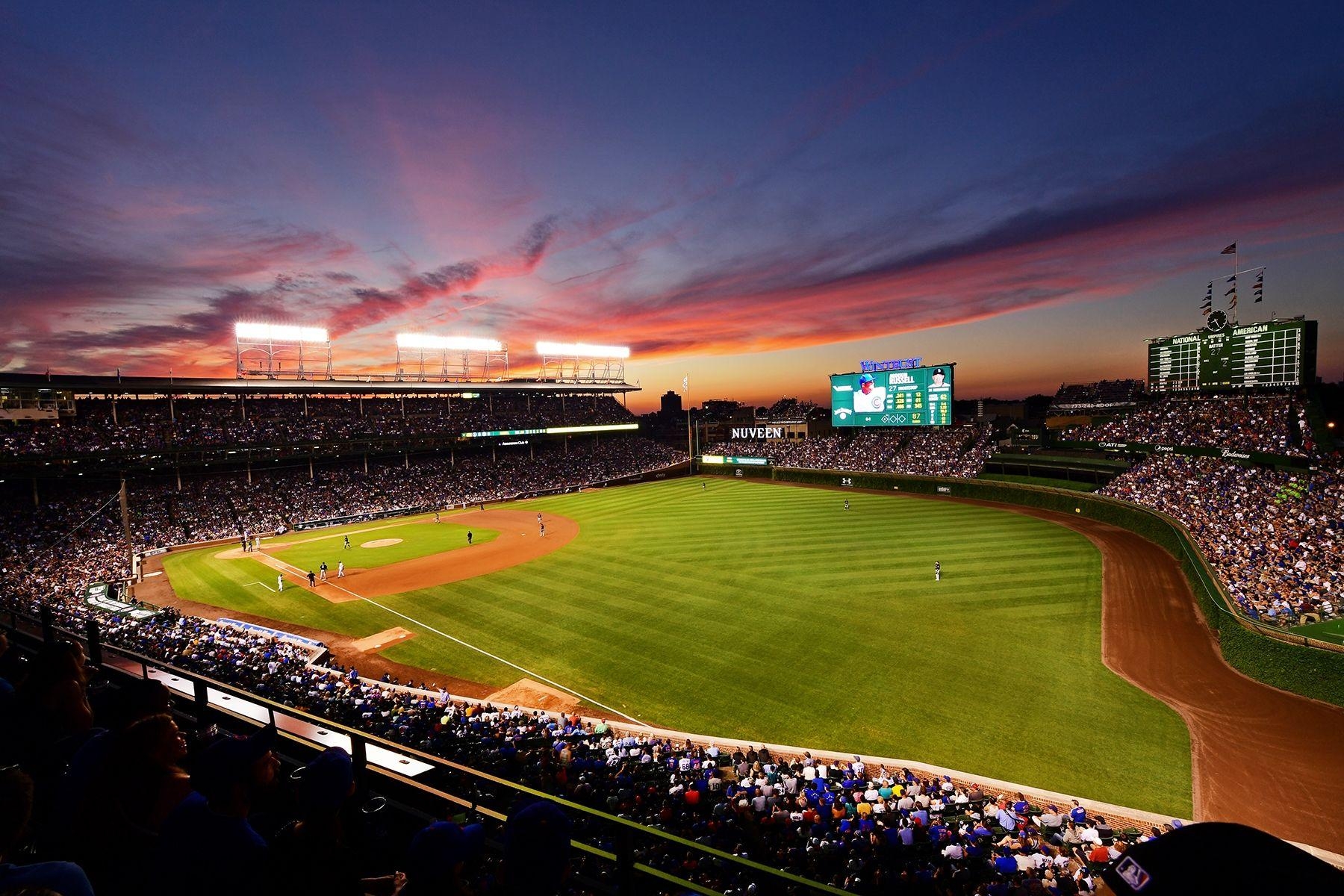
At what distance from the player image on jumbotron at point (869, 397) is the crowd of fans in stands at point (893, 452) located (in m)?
5.53

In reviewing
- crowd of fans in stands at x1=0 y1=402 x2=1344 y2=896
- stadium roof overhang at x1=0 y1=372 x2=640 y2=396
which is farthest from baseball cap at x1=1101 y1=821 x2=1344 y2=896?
stadium roof overhang at x1=0 y1=372 x2=640 y2=396

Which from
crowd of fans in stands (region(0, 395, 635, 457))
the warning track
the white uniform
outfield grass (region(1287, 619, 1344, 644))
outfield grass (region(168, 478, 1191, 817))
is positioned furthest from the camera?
the white uniform

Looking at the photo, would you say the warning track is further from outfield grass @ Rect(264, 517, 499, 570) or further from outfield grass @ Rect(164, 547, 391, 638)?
outfield grass @ Rect(264, 517, 499, 570)

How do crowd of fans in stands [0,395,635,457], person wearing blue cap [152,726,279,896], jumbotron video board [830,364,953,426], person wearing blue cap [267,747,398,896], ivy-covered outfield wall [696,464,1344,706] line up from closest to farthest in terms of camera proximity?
person wearing blue cap [152,726,279,896] < person wearing blue cap [267,747,398,896] < ivy-covered outfield wall [696,464,1344,706] < crowd of fans in stands [0,395,635,457] < jumbotron video board [830,364,953,426]

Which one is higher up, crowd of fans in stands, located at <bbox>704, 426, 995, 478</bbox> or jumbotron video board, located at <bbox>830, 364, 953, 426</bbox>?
jumbotron video board, located at <bbox>830, 364, 953, 426</bbox>

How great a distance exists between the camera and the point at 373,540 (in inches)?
1555

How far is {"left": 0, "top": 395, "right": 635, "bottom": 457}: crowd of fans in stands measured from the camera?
41.5 m

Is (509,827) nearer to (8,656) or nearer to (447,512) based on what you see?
(8,656)

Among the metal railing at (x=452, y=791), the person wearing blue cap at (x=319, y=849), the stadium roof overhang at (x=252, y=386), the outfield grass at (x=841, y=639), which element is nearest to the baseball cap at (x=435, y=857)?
the metal railing at (x=452, y=791)

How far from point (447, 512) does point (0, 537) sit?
85.7 feet

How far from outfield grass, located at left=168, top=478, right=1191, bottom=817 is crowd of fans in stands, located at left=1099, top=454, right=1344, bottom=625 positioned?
4349 mm

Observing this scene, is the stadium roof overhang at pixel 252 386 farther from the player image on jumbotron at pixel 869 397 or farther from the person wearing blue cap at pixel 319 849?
the person wearing blue cap at pixel 319 849

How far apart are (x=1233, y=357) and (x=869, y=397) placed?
2487 centimetres

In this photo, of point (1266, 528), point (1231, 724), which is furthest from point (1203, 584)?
point (1231, 724)
